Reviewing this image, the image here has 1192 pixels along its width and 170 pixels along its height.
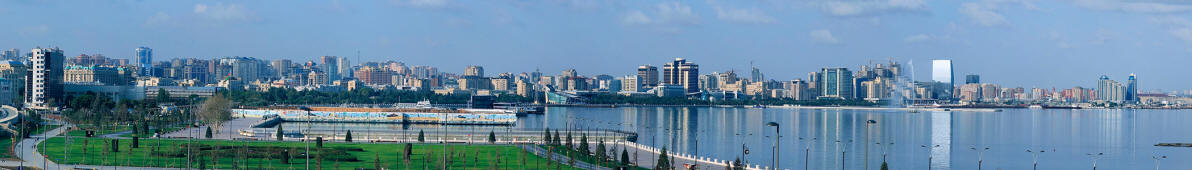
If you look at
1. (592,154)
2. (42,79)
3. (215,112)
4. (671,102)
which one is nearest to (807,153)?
(592,154)

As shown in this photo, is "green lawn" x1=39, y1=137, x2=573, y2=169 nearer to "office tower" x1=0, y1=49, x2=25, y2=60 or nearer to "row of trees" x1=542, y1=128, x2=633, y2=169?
"row of trees" x1=542, y1=128, x2=633, y2=169

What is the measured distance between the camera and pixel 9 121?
1849 inches

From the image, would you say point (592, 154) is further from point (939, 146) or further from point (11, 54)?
point (11, 54)

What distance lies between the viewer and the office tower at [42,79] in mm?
79988

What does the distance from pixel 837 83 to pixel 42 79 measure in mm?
132767

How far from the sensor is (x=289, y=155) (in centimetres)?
3531

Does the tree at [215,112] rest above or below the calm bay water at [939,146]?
above

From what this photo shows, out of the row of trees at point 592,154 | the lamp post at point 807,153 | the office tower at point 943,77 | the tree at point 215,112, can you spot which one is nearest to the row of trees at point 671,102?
the office tower at point 943,77

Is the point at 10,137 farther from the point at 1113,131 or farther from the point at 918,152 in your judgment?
the point at 1113,131

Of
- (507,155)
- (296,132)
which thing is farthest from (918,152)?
(296,132)

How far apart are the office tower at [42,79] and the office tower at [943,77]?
391 feet

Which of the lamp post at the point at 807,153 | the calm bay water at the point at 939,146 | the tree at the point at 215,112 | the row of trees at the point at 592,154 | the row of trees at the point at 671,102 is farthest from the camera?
the row of trees at the point at 671,102

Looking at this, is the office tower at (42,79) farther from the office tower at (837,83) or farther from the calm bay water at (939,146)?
the office tower at (837,83)

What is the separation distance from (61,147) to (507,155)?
12.6 meters
